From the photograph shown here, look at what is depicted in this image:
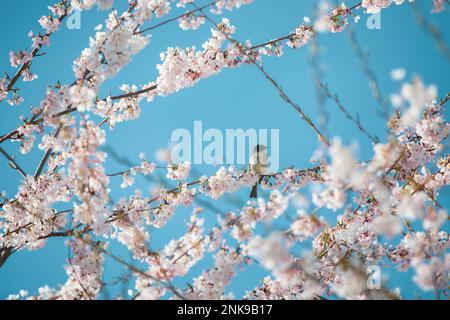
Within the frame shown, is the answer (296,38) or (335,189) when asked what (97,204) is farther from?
(296,38)

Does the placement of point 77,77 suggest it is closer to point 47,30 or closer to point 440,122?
point 47,30

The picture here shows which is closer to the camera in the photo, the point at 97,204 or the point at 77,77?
the point at 97,204

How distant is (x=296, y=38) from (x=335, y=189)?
147 inches

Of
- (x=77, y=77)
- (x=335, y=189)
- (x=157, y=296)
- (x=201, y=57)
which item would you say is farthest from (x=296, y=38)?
(x=157, y=296)

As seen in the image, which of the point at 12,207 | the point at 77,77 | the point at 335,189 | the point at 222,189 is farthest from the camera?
the point at 222,189

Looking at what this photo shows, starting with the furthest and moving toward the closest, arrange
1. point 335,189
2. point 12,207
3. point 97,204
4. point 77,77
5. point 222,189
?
point 222,189 < point 12,207 < point 77,77 < point 97,204 < point 335,189

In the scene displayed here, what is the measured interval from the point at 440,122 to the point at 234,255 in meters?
2.62

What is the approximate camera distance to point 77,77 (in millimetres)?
3990

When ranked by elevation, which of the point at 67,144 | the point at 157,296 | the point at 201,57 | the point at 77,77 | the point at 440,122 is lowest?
the point at 157,296

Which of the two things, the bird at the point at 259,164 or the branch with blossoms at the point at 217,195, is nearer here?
the branch with blossoms at the point at 217,195

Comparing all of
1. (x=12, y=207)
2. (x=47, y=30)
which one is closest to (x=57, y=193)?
(x=12, y=207)

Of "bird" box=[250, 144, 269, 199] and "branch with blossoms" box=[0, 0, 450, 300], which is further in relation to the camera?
"bird" box=[250, 144, 269, 199]

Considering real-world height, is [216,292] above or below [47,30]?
below

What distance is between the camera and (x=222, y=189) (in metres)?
5.58
